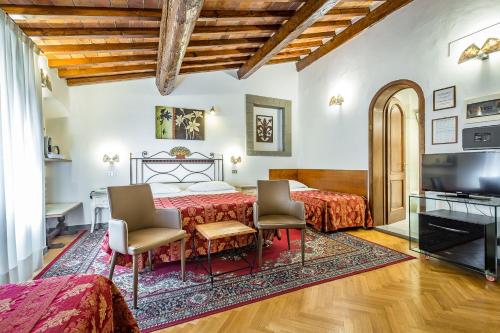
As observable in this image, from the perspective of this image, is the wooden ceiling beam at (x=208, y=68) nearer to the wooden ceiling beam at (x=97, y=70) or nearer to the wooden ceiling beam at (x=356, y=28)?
the wooden ceiling beam at (x=97, y=70)

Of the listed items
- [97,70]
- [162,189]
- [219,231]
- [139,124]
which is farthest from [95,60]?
[219,231]

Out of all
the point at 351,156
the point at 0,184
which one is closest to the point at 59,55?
the point at 0,184

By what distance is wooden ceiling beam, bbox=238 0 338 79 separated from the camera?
2717 millimetres

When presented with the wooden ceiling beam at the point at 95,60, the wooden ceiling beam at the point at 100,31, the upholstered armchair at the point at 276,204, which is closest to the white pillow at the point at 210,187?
the upholstered armchair at the point at 276,204

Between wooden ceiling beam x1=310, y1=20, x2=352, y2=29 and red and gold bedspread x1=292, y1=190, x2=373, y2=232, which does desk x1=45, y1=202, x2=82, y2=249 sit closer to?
red and gold bedspread x1=292, y1=190, x2=373, y2=232

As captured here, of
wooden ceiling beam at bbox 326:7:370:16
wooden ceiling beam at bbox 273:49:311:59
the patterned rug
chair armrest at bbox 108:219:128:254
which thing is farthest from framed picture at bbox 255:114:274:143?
chair armrest at bbox 108:219:128:254

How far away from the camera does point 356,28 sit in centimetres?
421

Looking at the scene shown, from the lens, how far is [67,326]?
0.75 metres

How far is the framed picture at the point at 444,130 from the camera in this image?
2857 millimetres

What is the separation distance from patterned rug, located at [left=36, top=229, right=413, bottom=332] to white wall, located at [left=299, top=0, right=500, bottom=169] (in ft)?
5.59

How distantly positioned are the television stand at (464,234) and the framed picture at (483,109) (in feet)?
2.83

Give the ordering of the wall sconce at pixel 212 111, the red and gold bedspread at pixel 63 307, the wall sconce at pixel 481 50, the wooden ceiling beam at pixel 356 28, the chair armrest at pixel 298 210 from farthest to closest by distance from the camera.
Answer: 1. the wall sconce at pixel 212 111
2. the wooden ceiling beam at pixel 356 28
3. the chair armrest at pixel 298 210
4. the wall sconce at pixel 481 50
5. the red and gold bedspread at pixel 63 307

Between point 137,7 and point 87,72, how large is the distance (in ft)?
6.18

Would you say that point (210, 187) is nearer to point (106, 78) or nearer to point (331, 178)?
point (331, 178)
